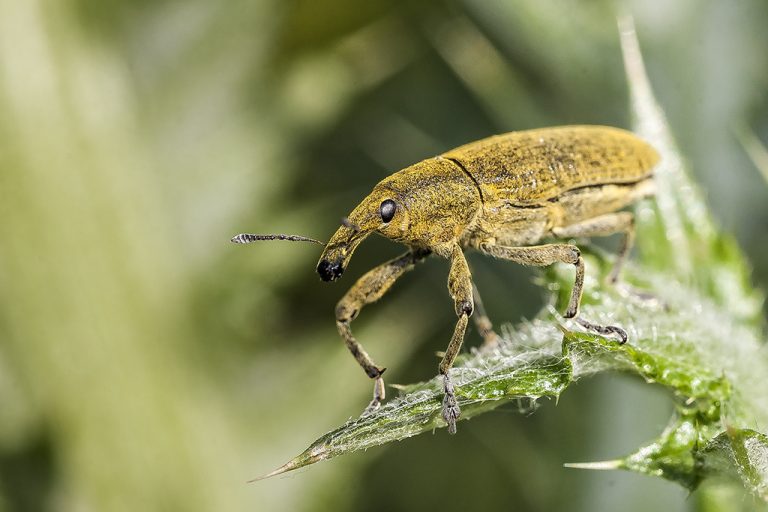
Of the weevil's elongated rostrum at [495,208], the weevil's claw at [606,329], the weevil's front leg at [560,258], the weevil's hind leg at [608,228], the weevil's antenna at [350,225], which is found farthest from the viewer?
the weevil's hind leg at [608,228]

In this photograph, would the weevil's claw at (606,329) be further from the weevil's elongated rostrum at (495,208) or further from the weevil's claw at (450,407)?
the weevil's claw at (450,407)

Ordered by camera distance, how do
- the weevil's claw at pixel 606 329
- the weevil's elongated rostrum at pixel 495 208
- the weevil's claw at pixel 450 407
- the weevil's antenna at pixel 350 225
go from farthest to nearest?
the weevil's elongated rostrum at pixel 495 208 → the weevil's antenna at pixel 350 225 → the weevil's claw at pixel 606 329 → the weevil's claw at pixel 450 407

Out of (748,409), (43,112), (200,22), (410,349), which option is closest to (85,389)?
(43,112)

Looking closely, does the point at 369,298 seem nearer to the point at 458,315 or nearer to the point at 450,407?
the point at 458,315

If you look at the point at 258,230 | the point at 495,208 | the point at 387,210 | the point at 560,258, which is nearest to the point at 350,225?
the point at 387,210

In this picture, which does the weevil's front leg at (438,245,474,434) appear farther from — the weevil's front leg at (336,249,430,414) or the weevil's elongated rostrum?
the weevil's front leg at (336,249,430,414)

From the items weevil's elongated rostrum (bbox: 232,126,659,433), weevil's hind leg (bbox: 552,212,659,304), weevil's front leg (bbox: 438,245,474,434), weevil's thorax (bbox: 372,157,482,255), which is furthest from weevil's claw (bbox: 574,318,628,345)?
weevil's hind leg (bbox: 552,212,659,304)

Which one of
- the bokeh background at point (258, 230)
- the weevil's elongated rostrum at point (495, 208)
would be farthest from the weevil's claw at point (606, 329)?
the bokeh background at point (258, 230)
